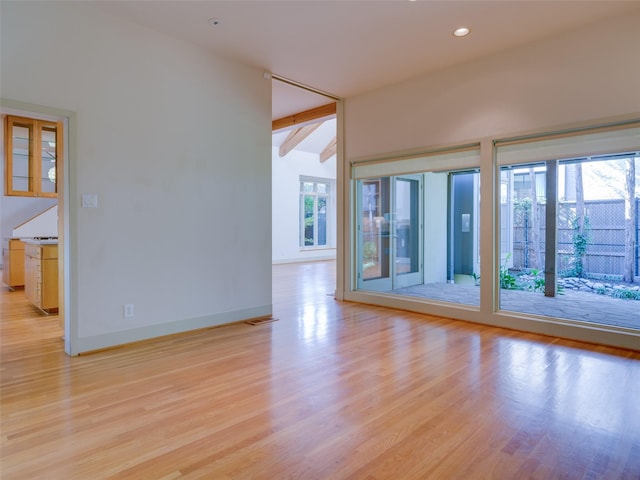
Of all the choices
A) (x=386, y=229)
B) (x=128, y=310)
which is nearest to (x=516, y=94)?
(x=386, y=229)

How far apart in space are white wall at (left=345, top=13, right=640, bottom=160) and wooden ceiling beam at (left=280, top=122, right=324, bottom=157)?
5.25 meters

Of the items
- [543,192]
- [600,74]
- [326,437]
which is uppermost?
[600,74]

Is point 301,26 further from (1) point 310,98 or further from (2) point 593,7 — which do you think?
(2) point 593,7

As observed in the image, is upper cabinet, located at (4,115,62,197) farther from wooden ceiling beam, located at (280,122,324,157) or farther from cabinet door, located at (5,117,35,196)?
wooden ceiling beam, located at (280,122,324,157)

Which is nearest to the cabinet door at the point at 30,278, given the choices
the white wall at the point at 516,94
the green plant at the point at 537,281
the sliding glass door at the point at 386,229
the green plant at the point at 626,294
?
the sliding glass door at the point at 386,229

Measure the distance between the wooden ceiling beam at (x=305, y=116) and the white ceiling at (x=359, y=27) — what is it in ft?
4.69

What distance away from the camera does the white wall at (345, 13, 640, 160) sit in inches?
142

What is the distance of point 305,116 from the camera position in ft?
22.0

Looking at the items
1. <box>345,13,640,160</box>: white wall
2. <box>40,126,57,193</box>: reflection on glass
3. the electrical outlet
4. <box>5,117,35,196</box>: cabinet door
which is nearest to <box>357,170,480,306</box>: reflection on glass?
<box>345,13,640,160</box>: white wall

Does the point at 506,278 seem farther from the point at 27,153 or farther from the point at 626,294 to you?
the point at 27,153

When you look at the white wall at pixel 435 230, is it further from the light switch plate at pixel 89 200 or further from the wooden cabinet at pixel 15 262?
the wooden cabinet at pixel 15 262

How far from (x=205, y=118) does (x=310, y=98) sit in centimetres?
218

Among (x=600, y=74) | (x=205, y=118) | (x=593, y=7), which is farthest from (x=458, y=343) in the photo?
(x=205, y=118)

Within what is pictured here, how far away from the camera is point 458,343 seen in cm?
379
